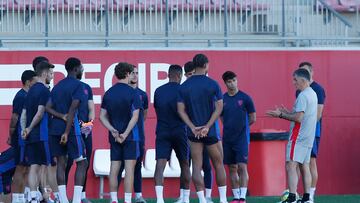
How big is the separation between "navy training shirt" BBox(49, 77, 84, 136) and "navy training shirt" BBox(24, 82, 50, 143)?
0.12 metres

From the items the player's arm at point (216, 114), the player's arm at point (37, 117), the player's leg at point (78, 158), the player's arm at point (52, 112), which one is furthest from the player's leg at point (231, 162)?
the player's arm at point (37, 117)

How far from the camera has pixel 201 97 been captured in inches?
619

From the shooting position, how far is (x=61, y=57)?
68.9 feet

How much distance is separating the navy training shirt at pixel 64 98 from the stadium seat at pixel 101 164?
169 inches

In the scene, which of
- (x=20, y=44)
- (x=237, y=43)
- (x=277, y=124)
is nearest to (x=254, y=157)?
(x=277, y=124)

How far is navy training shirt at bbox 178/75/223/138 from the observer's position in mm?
15711

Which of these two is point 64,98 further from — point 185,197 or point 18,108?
point 185,197

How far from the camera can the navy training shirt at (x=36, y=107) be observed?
53.9 feet

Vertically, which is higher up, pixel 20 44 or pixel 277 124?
pixel 20 44

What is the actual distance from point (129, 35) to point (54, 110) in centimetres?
581

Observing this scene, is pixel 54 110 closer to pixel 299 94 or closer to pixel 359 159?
pixel 299 94

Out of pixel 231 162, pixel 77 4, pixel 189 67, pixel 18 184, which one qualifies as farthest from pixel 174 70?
pixel 77 4

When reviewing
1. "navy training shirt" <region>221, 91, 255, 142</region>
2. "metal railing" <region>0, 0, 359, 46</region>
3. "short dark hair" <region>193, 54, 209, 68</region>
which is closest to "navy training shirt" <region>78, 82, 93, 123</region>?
"short dark hair" <region>193, 54, 209, 68</region>

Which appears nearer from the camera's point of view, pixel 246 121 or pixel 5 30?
pixel 246 121
